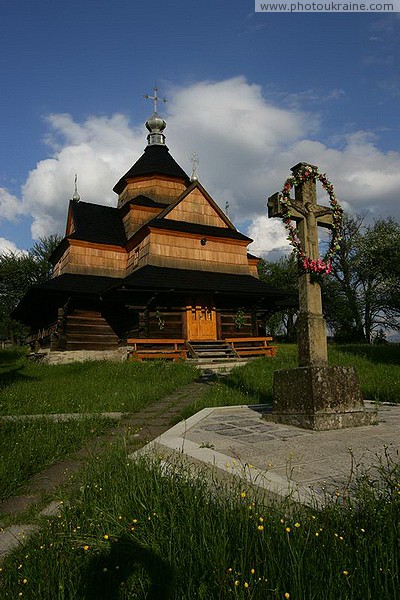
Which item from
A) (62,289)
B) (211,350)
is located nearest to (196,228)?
(211,350)

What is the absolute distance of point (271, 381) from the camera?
412 inches

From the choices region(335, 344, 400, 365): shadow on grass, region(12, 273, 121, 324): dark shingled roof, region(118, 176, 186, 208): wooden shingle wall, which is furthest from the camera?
region(118, 176, 186, 208): wooden shingle wall

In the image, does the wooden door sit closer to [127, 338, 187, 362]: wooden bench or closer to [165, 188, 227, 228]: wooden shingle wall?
[127, 338, 187, 362]: wooden bench

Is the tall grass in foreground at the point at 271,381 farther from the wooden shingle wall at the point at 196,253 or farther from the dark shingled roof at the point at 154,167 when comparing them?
the dark shingled roof at the point at 154,167

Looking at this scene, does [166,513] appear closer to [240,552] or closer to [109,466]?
[240,552]

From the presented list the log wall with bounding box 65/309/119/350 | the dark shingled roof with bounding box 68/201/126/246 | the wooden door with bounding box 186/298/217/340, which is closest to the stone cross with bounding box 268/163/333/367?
the wooden door with bounding box 186/298/217/340

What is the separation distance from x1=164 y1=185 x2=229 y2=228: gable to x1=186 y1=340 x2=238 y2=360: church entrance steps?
24.1 feet

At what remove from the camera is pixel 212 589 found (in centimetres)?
170

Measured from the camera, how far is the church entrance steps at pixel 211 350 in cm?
1738

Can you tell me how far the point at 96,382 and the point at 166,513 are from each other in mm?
9482

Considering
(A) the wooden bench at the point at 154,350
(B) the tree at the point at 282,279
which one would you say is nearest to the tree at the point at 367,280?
(B) the tree at the point at 282,279

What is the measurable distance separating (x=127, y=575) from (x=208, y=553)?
0.40m

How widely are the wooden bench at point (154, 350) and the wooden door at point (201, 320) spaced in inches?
55.5

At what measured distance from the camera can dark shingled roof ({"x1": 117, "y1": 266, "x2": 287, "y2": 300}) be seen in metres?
17.5
